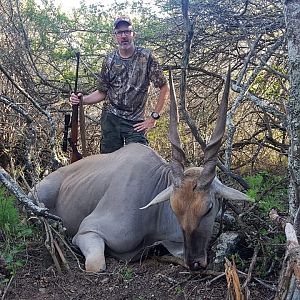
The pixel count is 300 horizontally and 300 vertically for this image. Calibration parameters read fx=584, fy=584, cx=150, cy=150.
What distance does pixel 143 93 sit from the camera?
638 cm

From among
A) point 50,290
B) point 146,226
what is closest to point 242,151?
point 146,226

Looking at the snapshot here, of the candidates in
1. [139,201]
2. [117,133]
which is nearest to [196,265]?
[139,201]

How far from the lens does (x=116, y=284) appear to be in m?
3.92

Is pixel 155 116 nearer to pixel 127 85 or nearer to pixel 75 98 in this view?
pixel 127 85

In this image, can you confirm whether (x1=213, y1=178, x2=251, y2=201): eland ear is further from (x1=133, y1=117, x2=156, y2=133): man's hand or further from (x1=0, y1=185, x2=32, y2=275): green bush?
(x1=133, y1=117, x2=156, y2=133): man's hand

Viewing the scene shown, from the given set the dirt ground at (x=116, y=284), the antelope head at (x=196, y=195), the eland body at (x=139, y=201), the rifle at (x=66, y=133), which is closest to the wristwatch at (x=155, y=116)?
the eland body at (x=139, y=201)

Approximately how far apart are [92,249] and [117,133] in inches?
86.2

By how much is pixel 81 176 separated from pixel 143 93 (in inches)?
48.8

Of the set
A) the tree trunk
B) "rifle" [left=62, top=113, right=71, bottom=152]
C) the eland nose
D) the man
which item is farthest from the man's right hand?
the tree trunk

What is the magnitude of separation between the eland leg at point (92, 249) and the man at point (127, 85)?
5.90 ft

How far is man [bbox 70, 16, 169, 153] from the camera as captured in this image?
6273 millimetres

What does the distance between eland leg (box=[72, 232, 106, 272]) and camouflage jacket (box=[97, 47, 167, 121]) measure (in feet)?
6.44

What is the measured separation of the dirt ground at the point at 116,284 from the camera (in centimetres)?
371

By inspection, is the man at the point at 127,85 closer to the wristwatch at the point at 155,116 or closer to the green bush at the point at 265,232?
the wristwatch at the point at 155,116
